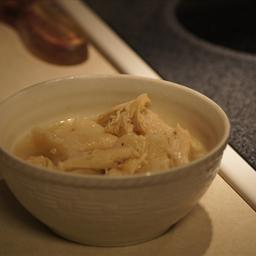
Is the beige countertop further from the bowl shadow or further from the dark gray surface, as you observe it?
the dark gray surface

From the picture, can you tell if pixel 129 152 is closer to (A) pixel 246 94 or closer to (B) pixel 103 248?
(B) pixel 103 248

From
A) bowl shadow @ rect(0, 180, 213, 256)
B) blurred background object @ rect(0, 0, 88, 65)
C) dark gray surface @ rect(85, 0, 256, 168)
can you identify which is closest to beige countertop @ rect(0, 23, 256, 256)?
bowl shadow @ rect(0, 180, 213, 256)

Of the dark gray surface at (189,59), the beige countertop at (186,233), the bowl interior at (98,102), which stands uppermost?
the bowl interior at (98,102)

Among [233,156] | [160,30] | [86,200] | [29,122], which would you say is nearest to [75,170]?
[86,200]

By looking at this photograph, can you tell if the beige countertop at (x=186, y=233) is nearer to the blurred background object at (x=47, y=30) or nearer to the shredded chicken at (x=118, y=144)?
the shredded chicken at (x=118, y=144)

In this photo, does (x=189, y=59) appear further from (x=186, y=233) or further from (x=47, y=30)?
(x=186, y=233)

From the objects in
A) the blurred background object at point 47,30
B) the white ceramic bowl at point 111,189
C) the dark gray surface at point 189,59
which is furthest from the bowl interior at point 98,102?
the blurred background object at point 47,30
